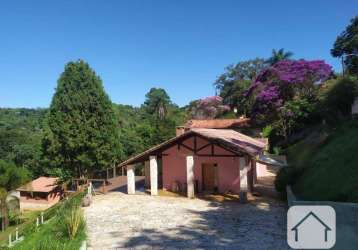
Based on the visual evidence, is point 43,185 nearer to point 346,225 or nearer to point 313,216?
point 313,216

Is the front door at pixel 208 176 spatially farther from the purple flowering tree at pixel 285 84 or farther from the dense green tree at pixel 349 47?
the purple flowering tree at pixel 285 84

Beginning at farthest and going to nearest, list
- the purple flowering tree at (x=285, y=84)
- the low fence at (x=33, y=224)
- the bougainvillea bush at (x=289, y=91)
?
the purple flowering tree at (x=285, y=84)
the bougainvillea bush at (x=289, y=91)
the low fence at (x=33, y=224)

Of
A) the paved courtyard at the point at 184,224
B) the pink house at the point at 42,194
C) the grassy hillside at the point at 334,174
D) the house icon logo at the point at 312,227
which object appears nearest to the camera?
the house icon logo at the point at 312,227

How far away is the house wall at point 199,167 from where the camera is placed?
19922mm

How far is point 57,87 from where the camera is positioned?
95.9 ft

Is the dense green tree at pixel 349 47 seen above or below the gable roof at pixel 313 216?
above

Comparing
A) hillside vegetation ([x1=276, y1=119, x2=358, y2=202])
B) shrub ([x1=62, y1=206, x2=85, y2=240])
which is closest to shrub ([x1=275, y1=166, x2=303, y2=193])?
hillside vegetation ([x1=276, y1=119, x2=358, y2=202])

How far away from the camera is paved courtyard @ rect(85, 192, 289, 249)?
11.1 m

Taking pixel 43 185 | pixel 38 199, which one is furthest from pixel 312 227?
pixel 38 199

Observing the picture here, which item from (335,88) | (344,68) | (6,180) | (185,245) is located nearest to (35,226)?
(185,245)

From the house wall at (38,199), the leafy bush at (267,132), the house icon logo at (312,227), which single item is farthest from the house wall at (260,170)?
the house wall at (38,199)

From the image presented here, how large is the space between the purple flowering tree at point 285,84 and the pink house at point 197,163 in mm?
16002

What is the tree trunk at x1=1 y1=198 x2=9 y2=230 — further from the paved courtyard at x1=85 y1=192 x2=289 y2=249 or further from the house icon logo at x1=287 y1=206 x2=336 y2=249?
the house icon logo at x1=287 y1=206 x2=336 y2=249

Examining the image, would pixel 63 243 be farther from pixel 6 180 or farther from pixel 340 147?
pixel 6 180
